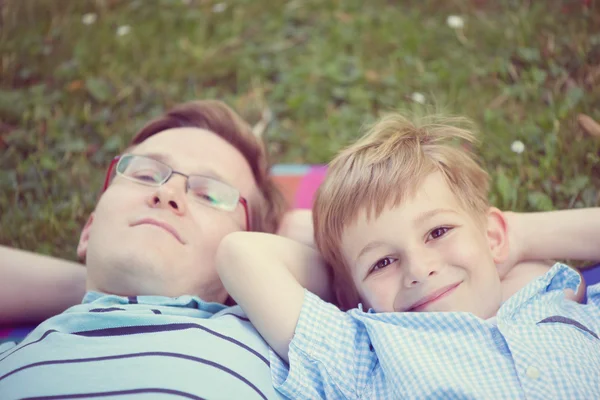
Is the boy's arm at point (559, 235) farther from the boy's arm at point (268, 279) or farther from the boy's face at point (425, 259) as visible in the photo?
the boy's arm at point (268, 279)

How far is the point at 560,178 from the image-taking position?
309 centimetres

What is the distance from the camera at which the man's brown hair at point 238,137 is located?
2715 millimetres

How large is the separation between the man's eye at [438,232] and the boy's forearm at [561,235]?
0.46 meters

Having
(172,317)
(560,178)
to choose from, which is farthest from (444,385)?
(560,178)

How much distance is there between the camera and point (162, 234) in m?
2.21

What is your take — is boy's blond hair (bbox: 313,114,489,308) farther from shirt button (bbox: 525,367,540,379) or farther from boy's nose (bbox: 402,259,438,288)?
shirt button (bbox: 525,367,540,379)

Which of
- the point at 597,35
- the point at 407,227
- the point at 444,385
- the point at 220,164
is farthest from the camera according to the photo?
the point at 597,35

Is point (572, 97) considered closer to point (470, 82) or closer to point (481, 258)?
point (470, 82)

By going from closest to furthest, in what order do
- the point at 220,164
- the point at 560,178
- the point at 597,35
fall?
the point at 220,164 → the point at 560,178 → the point at 597,35

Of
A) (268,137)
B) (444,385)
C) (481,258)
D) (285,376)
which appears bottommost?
(268,137)

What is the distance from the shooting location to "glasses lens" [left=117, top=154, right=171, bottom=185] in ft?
7.88

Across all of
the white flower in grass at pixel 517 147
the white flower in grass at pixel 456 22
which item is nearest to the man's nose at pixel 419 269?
the white flower in grass at pixel 517 147

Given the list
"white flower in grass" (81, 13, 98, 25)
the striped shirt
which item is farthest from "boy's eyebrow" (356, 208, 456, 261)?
"white flower in grass" (81, 13, 98, 25)

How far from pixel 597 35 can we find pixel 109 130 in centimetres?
291
